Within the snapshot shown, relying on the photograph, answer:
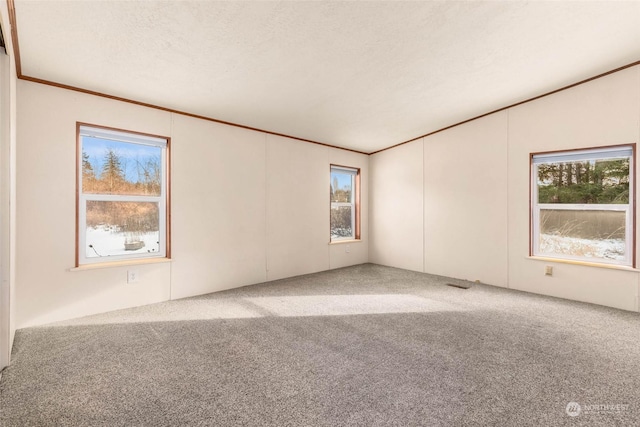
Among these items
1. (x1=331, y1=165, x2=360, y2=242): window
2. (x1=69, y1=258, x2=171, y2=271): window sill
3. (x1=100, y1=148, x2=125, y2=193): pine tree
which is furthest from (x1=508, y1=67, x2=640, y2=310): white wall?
(x1=100, y1=148, x2=125, y2=193): pine tree

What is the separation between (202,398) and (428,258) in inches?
169

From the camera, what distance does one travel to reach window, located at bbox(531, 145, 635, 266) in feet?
11.2

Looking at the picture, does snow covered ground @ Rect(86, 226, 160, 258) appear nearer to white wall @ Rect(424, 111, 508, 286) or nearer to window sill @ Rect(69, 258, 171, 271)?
window sill @ Rect(69, 258, 171, 271)

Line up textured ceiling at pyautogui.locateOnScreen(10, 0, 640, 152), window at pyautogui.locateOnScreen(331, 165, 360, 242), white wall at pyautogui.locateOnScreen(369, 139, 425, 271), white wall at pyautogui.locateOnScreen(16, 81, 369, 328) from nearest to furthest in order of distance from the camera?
textured ceiling at pyautogui.locateOnScreen(10, 0, 640, 152), white wall at pyautogui.locateOnScreen(16, 81, 369, 328), white wall at pyautogui.locateOnScreen(369, 139, 425, 271), window at pyautogui.locateOnScreen(331, 165, 360, 242)

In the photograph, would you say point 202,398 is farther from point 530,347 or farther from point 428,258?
point 428,258

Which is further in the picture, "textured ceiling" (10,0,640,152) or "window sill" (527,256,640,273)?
"window sill" (527,256,640,273)

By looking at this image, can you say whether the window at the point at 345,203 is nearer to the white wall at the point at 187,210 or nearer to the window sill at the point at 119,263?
the white wall at the point at 187,210

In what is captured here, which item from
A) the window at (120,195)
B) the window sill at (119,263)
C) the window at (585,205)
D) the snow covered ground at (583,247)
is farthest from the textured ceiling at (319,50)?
the snow covered ground at (583,247)

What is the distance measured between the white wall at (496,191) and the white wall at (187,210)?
0.98 metres

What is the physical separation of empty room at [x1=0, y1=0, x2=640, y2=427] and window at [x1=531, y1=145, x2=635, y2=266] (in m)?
0.02

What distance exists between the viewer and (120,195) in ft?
11.1

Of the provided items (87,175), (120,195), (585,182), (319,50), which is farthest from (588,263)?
(87,175)

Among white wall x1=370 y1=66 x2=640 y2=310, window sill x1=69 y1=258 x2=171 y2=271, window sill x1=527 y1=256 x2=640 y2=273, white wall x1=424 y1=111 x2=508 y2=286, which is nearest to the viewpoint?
window sill x1=69 y1=258 x2=171 y2=271

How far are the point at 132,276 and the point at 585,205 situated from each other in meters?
5.51
